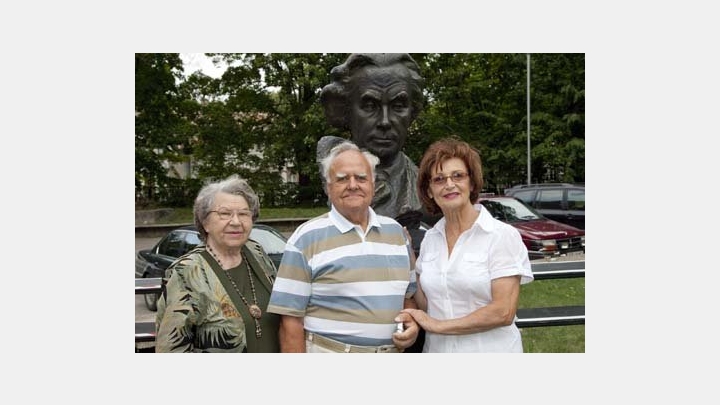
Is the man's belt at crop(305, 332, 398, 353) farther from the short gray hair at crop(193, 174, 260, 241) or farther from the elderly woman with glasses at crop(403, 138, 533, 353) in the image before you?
the short gray hair at crop(193, 174, 260, 241)

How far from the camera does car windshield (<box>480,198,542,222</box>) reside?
10.2 metres

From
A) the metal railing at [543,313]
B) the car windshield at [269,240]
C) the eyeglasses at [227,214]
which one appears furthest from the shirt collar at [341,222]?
the car windshield at [269,240]

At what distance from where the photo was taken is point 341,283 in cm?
239

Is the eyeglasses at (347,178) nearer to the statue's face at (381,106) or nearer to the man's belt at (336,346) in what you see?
the man's belt at (336,346)

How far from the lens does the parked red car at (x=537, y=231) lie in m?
9.52

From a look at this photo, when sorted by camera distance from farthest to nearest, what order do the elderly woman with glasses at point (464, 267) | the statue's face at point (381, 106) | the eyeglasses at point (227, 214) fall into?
the statue's face at point (381, 106)
the eyeglasses at point (227, 214)
the elderly woman with glasses at point (464, 267)

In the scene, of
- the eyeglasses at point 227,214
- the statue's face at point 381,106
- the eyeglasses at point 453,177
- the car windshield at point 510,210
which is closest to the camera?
the eyeglasses at point 453,177

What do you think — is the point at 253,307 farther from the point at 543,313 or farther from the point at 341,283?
the point at 543,313

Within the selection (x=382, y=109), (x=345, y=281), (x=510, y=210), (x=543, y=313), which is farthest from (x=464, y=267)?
(x=510, y=210)

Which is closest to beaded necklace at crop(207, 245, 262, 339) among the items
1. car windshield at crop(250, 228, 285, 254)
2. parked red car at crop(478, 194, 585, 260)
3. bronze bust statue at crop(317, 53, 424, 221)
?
bronze bust statue at crop(317, 53, 424, 221)

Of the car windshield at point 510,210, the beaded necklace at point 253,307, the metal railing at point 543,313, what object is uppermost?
the car windshield at point 510,210

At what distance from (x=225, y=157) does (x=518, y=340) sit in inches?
660

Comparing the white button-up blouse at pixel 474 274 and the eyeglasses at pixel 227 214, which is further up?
the eyeglasses at pixel 227 214

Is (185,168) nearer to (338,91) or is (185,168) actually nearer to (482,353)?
(338,91)
